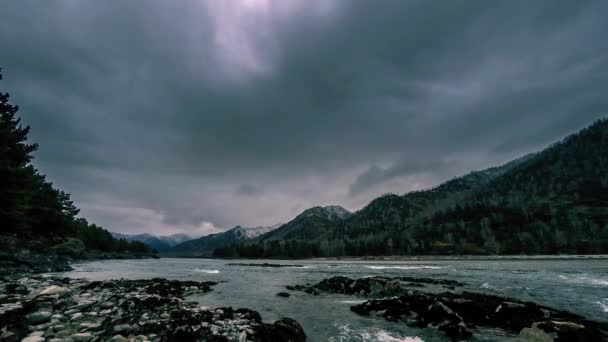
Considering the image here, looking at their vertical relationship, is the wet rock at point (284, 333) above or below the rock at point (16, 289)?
below

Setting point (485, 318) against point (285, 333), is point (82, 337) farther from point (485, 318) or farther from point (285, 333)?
point (485, 318)

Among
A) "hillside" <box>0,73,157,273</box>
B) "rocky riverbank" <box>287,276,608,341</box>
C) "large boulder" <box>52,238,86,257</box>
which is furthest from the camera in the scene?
"large boulder" <box>52,238,86,257</box>

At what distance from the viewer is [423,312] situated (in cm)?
1670

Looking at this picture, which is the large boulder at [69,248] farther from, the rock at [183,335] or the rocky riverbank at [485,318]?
the rocky riverbank at [485,318]

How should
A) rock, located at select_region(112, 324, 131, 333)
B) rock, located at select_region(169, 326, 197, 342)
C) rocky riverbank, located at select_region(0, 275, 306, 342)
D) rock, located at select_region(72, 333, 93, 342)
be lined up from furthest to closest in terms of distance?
rock, located at select_region(112, 324, 131, 333) → rock, located at select_region(169, 326, 197, 342) → rocky riverbank, located at select_region(0, 275, 306, 342) → rock, located at select_region(72, 333, 93, 342)

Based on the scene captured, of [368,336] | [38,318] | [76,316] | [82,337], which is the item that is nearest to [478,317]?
[368,336]

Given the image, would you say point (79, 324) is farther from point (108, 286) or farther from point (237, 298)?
point (108, 286)

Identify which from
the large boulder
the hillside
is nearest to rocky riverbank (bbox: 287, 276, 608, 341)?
the hillside

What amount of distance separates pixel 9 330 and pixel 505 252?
21915 centimetres

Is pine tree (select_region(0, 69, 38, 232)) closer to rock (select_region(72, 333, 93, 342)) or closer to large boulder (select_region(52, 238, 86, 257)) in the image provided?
large boulder (select_region(52, 238, 86, 257))

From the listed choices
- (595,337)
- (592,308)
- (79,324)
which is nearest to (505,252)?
(592,308)

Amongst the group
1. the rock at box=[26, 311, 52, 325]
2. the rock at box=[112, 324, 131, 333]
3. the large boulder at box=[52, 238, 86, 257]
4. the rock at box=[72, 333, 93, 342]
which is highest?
the large boulder at box=[52, 238, 86, 257]

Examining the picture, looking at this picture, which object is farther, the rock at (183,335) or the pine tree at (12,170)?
the pine tree at (12,170)

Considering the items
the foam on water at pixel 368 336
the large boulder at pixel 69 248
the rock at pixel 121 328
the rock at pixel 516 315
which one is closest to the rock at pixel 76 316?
the rock at pixel 121 328
